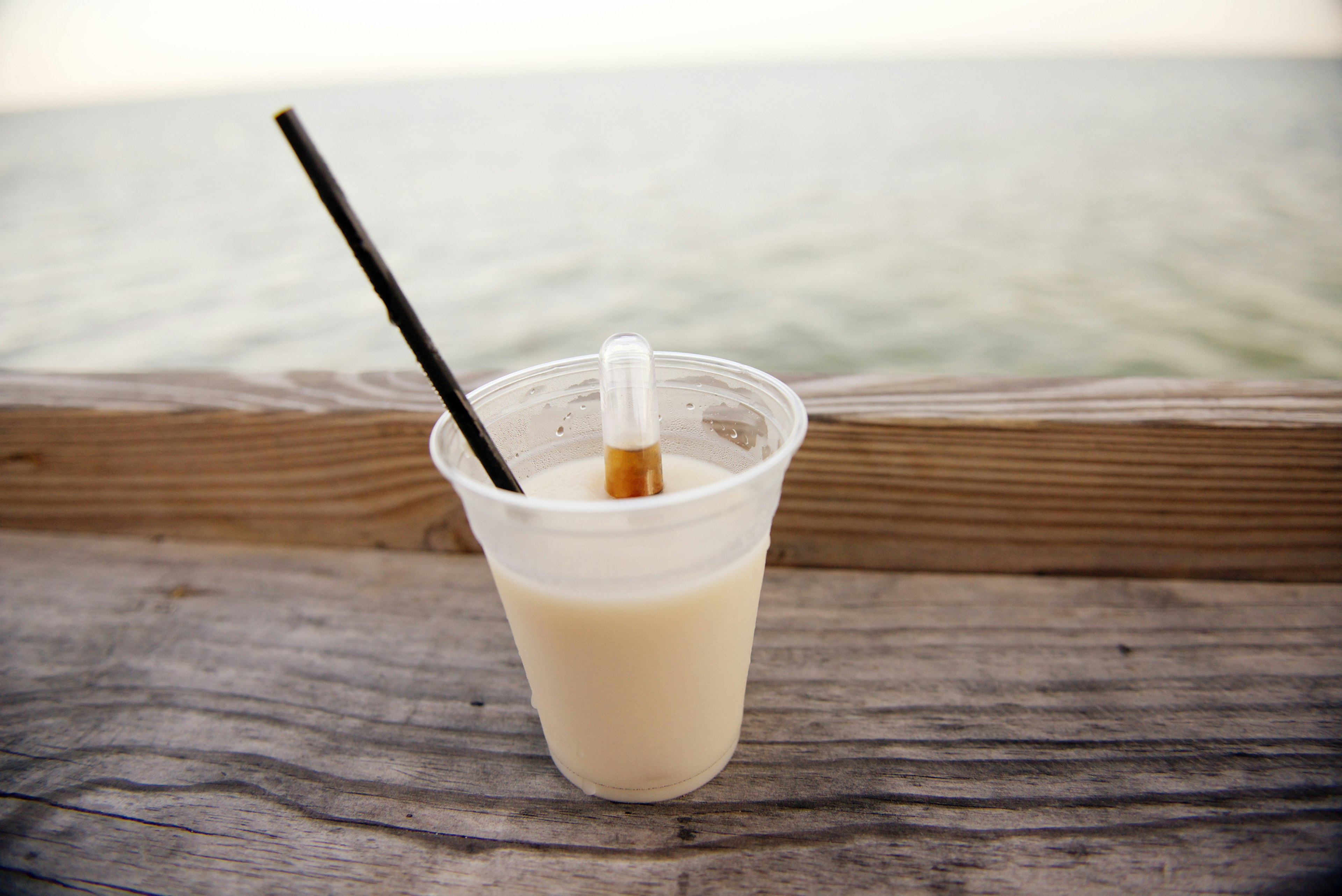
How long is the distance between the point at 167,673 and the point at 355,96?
60.6 metres

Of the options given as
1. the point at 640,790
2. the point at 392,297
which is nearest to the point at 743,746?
the point at 640,790

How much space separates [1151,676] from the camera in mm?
761

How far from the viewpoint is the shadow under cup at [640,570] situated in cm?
52

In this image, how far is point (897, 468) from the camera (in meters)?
0.88

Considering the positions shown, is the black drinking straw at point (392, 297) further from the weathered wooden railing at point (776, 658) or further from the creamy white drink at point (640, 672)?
the weathered wooden railing at point (776, 658)

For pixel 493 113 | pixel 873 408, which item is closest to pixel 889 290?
pixel 873 408

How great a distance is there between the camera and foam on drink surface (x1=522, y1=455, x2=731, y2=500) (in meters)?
0.71

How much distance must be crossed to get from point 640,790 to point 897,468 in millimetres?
482

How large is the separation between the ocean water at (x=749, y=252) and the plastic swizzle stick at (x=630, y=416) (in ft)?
3.02

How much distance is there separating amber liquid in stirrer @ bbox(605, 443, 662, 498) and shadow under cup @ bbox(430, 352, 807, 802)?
0.07ft

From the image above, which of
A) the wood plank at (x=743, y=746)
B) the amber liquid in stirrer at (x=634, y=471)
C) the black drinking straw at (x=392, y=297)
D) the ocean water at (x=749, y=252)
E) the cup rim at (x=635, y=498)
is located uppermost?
the black drinking straw at (x=392, y=297)

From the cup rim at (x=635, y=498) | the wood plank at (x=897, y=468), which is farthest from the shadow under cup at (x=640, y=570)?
the wood plank at (x=897, y=468)

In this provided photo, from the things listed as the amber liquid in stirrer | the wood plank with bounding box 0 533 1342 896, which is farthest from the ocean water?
the amber liquid in stirrer

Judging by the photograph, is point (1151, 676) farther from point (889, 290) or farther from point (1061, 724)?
point (889, 290)
